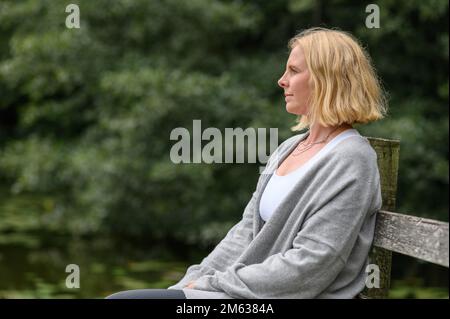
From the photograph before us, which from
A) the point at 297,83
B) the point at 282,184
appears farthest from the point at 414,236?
the point at 297,83

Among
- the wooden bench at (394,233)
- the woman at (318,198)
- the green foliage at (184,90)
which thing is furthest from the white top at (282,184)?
the green foliage at (184,90)

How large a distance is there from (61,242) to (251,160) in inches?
110

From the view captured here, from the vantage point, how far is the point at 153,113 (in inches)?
263

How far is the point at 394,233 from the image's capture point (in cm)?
190

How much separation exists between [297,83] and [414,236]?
0.53 metres

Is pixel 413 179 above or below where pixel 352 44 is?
below

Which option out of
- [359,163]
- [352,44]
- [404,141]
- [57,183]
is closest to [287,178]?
[359,163]

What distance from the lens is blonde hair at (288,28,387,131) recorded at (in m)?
1.90

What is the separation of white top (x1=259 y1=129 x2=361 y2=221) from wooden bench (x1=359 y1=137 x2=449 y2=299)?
0.24 m

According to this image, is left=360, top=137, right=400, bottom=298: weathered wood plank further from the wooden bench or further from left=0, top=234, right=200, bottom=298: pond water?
left=0, top=234, right=200, bottom=298: pond water

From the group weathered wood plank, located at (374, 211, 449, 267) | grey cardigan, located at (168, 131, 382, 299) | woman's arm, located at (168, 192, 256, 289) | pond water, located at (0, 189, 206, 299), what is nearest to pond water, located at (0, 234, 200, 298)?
pond water, located at (0, 189, 206, 299)

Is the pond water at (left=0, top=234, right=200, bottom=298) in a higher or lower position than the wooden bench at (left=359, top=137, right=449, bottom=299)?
lower

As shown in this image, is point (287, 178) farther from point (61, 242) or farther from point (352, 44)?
point (61, 242)

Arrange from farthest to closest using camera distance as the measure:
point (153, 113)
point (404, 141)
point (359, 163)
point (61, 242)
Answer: point (61, 242) < point (153, 113) < point (404, 141) < point (359, 163)
